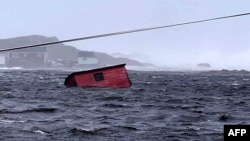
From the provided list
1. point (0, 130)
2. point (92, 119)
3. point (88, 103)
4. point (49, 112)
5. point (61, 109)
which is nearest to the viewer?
point (0, 130)

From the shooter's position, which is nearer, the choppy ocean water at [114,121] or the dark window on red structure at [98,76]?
the choppy ocean water at [114,121]

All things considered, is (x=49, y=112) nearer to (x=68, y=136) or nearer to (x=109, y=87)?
(x=68, y=136)

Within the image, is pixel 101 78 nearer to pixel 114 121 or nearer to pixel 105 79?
pixel 105 79

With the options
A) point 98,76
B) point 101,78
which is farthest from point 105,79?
point 98,76

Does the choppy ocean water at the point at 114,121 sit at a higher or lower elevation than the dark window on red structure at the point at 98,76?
lower

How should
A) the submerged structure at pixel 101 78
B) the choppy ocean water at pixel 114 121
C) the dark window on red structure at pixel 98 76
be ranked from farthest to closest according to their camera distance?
the dark window on red structure at pixel 98 76, the submerged structure at pixel 101 78, the choppy ocean water at pixel 114 121

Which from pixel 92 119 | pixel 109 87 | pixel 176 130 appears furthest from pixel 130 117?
pixel 109 87

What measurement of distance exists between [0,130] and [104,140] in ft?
15.3

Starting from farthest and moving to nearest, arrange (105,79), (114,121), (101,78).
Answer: (101,78)
(105,79)
(114,121)

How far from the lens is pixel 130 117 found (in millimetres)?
25094

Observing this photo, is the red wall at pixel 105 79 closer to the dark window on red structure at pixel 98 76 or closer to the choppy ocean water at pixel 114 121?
the dark window on red structure at pixel 98 76

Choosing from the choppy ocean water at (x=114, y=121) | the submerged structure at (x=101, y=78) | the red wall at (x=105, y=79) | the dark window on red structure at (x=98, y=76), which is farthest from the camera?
the dark window on red structure at (x=98, y=76)

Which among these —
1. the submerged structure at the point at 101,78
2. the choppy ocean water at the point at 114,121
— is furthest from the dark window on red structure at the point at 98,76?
the choppy ocean water at the point at 114,121

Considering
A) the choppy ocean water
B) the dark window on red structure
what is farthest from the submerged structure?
the choppy ocean water
